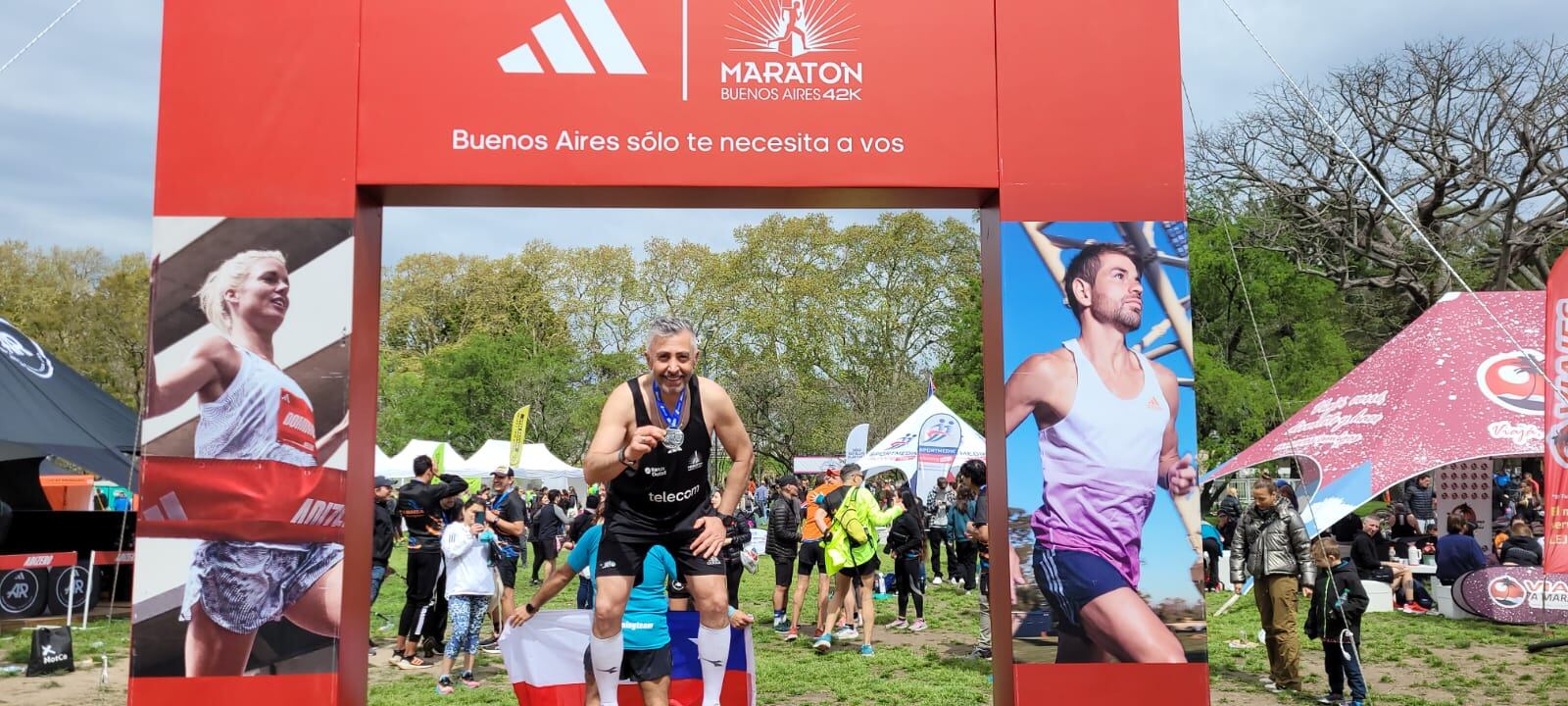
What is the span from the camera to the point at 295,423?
5.26m

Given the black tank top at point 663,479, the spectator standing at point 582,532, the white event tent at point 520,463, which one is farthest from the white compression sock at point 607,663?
the white event tent at point 520,463

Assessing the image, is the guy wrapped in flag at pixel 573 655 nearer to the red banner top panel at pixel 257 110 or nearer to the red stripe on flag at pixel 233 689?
the red stripe on flag at pixel 233 689

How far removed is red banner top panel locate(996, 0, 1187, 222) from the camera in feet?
17.8

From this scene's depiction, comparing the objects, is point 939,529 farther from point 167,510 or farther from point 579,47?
point 167,510

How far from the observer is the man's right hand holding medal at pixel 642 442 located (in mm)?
5133

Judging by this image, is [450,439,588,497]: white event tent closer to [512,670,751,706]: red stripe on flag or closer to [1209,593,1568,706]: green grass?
[1209,593,1568,706]: green grass

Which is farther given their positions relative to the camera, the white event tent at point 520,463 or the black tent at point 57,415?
the white event tent at point 520,463

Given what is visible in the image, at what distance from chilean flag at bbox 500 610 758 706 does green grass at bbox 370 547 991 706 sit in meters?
2.07

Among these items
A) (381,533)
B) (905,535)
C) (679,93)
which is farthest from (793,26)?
(905,535)

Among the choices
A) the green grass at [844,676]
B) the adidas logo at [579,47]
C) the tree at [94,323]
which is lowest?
the green grass at [844,676]

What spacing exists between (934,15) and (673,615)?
3332 millimetres

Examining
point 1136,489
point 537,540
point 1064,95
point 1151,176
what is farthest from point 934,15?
point 537,540

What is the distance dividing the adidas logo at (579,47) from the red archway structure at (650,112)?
10 millimetres

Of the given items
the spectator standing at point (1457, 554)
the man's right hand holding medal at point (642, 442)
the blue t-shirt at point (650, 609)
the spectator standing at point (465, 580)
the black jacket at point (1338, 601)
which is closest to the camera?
the man's right hand holding medal at point (642, 442)
